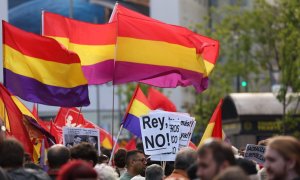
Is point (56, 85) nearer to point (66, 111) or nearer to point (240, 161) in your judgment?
point (66, 111)

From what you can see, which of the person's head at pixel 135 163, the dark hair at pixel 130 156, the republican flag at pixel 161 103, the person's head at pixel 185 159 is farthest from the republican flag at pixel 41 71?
the republican flag at pixel 161 103

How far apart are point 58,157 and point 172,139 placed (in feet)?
14.3

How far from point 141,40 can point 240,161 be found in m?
8.61

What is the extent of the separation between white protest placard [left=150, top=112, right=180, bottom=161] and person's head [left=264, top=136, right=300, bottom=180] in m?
6.08

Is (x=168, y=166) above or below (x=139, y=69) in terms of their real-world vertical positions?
below

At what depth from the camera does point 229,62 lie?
5428cm

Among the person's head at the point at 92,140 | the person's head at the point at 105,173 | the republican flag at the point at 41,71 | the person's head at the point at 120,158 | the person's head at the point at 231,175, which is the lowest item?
the person's head at the point at 120,158

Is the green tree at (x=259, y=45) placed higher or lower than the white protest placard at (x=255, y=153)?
higher

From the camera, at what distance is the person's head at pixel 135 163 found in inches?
614

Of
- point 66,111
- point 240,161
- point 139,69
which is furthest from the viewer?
point 66,111

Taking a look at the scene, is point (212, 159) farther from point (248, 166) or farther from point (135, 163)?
point (135, 163)

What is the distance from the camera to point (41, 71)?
58.9ft

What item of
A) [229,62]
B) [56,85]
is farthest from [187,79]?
[229,62]

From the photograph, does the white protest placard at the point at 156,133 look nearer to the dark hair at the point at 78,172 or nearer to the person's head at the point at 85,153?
the person's head at the point at 85,153
